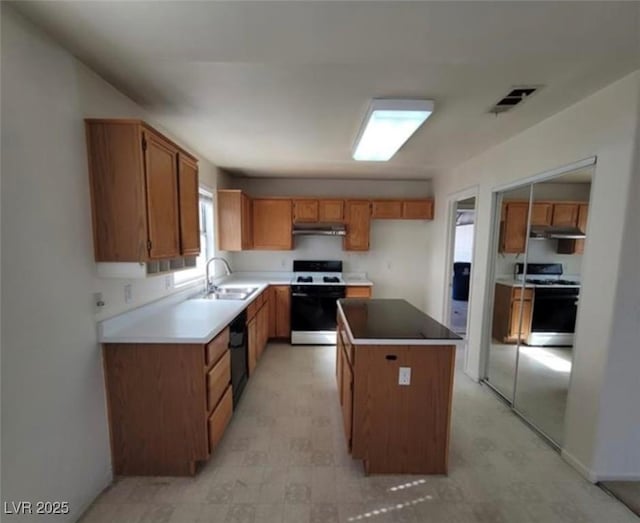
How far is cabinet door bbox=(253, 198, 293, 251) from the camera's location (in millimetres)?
4492

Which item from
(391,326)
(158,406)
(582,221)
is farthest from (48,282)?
(582,221)

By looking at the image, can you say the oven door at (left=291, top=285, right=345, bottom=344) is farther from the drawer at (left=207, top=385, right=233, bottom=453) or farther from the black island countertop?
the drawer at (left=207, top=385, right=233, bottom=453)

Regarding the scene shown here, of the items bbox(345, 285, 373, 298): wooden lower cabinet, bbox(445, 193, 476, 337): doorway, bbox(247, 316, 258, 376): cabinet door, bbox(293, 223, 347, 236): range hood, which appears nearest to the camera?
bbox(247, 316, 258, 376): cabinet door

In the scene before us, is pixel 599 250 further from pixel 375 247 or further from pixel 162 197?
pixel 375 247

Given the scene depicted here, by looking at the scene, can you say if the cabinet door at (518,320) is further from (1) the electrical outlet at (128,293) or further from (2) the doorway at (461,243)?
(1) the electrical outlet at (128,293)

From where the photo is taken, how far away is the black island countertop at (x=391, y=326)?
1827 millimetres

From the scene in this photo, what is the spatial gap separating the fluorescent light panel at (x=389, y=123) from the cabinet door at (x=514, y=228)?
1.23 metres

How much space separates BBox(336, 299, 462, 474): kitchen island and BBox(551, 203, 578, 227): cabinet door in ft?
4.18

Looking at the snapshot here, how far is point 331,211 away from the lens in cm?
453

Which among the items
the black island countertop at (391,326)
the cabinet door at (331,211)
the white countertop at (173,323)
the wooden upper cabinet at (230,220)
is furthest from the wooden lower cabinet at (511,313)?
the wooden upper cabinet at (230,220)

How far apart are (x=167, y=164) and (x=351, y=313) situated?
1739 millimetres

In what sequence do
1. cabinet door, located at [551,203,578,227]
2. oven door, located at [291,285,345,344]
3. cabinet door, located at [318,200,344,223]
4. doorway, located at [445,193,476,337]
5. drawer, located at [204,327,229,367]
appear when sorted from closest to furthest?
1. drawer, located at [204,327,229,367]
2. cabinet door, located at [551,203,578,227]
3. doorway, located at [445,193,476,337]
4. oven door, located at [291,285,345,344]
5. cabinet door, located at [318,200,344,223]

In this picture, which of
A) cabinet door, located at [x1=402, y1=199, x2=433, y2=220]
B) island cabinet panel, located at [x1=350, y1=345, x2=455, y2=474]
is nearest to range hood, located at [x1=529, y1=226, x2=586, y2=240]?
island cabinet panel, located at [x1=350, y1=345, x2=455, y2=474]

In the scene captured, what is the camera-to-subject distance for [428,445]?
1919mm
